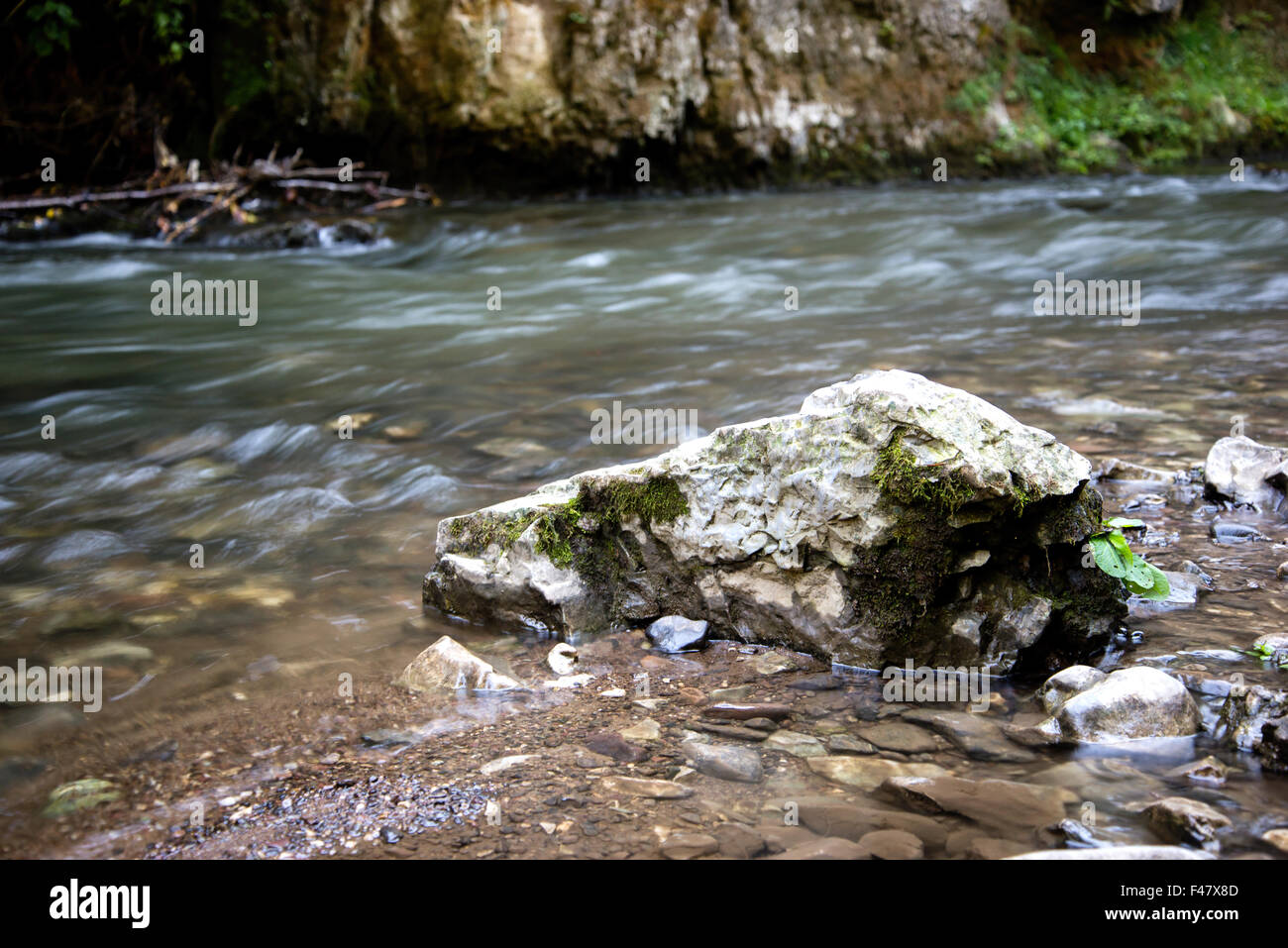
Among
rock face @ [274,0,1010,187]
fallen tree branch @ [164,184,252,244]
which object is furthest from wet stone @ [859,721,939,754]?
rock face @ [274,0,1010,187]

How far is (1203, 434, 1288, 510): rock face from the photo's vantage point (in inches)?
140

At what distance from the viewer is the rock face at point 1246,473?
3.55 metres

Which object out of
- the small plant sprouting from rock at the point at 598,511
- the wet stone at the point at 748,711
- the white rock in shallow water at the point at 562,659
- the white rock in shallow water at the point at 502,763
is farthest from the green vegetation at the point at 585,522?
the white rock in shallow water at the point at 502,763

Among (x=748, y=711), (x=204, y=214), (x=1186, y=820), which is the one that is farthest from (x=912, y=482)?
(x=204, y=214)

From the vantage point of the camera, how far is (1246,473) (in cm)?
361

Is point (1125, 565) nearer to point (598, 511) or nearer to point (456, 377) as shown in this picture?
point (598, 511)

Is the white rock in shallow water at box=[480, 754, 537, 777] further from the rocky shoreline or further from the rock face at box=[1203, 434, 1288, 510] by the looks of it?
the rock face at box=[1203, 434, 1288, 510]

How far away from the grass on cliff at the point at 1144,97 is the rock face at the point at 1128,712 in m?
13.8

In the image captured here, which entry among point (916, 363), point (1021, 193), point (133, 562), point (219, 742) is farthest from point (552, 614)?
point (1021, 193)

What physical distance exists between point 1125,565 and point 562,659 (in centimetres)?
160

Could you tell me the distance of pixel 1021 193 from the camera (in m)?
13.1

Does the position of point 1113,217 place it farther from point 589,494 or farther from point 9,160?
point 9,160

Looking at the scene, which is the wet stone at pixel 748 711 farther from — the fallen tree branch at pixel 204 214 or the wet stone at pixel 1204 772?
the fallen tree branch at pixel 204 214

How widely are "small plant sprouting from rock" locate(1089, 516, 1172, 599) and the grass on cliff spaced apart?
1311 centimetres
